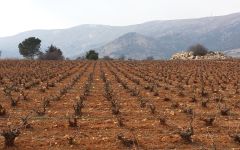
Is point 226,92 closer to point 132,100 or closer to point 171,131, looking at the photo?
point 132,100

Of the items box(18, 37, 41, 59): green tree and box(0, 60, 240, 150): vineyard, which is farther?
box(18, 37, 41, 59): green tree

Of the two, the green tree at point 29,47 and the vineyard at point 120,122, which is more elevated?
the green tree at point 29,47

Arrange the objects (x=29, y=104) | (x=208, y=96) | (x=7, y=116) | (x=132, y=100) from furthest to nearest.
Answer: (x=208, y=96), (x=132, y=100), (x=29, y=104), (x=7, y=116)

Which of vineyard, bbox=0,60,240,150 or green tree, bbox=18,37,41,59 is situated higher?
green tree, bbox=18,37,41,59

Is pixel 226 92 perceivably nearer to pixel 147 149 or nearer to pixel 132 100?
pixel 132 100

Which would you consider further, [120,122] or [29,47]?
[29,47]

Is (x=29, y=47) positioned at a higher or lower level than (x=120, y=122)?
higher

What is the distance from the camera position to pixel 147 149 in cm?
946

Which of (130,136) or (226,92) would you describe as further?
(226,92)

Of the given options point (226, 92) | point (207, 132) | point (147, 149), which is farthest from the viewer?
point (226, 92)

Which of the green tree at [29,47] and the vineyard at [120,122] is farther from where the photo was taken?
the green tree at [29,47]

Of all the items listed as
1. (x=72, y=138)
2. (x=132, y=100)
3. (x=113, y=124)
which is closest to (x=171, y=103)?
(x=132, y=100)

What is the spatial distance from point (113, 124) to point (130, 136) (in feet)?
5.13

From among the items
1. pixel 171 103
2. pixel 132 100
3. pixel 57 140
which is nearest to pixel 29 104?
pixel 132 100
